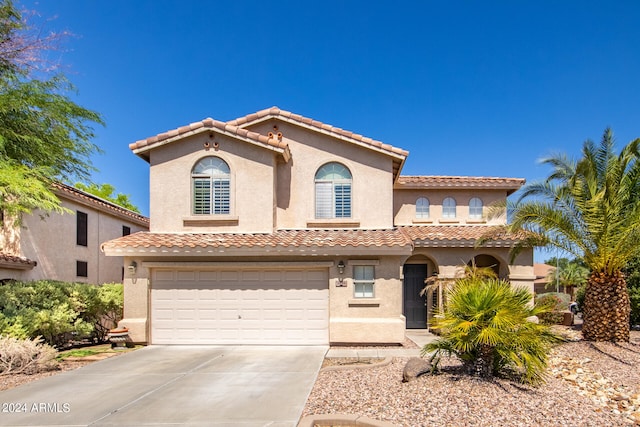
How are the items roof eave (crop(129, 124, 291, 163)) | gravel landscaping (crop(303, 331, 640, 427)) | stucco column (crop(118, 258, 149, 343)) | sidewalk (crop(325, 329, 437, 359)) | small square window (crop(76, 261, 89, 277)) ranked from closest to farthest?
gravel landscaping (crop(303, 331, 640, 427)), sidewalk (crop(325, 329, 437, 359)), stucco column (crop(118, 258, 149, 343)), roof eave (crop(129, 124, 291, 163)), small square window (crop(76, 261, 89, 277))

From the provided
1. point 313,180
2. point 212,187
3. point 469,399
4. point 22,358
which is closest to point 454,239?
point 313,180

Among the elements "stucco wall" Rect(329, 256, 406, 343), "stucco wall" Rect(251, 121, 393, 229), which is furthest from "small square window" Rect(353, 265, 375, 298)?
"stucco wall" Rect(251, 121, 393, 229)

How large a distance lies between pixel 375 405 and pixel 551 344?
12.4ft

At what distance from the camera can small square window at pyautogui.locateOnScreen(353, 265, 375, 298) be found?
13594mm

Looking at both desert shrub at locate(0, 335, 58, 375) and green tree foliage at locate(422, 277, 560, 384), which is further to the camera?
desert shrub at locate(0, 335, 58, 375)

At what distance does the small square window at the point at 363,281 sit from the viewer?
13594mm

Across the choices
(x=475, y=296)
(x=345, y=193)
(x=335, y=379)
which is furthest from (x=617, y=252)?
(x=335, y=379)

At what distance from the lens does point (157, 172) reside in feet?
48.3

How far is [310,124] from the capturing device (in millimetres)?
15367

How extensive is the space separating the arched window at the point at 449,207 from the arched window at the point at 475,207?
0.78 metres

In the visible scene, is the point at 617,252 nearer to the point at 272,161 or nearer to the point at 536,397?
the point at 536,397

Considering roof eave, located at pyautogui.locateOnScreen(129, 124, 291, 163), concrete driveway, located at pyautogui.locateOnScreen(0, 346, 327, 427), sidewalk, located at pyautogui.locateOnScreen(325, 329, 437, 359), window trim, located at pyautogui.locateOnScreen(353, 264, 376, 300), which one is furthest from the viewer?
roof eave, located at pyautogui.locateOnScreen(129, 124, 291, 163)

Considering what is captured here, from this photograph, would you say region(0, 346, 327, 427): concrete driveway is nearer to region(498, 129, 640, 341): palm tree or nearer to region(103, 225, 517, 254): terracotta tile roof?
region(103, 225, 517, 254): terracotta tile roof

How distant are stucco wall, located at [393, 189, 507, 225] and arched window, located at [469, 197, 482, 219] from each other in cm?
14
